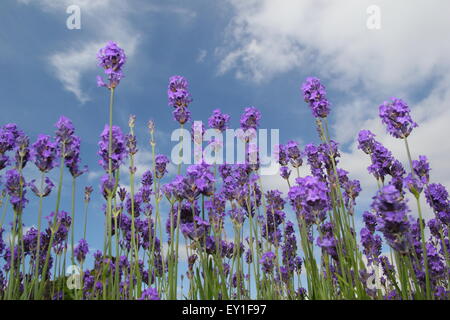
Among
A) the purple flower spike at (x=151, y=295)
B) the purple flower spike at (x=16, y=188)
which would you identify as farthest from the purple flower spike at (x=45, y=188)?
the purple flower spike at (x=151, y=295)

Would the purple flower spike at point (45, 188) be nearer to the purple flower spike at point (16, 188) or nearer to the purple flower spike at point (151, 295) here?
the purple flower spike at point (16, 188)

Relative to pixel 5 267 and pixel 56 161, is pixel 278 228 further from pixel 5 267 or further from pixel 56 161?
pixel 5 267

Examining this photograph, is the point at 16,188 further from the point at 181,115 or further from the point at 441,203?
the point at 441,203

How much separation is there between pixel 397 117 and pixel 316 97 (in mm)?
906

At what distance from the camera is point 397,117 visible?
12.0ft

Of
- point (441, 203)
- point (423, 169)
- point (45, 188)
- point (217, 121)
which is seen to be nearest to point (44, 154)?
point (45, 188)

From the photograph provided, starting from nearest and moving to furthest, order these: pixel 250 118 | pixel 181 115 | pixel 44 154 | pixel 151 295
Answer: pixel 151 295 < pixel 44 154 < pixel 181 115 < pixel 250 118

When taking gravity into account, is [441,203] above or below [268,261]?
above

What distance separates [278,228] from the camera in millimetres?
5109

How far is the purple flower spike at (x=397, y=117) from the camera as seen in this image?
3570 mm

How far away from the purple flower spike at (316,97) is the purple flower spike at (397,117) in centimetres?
59

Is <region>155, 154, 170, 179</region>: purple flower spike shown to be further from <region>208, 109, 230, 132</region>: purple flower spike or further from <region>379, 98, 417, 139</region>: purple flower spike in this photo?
<region>379, 98, 417, 139</region>: purple flower spike
